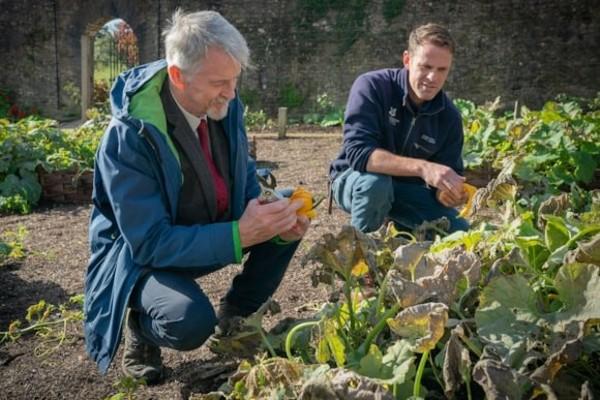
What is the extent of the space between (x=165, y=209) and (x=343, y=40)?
38.0 ft

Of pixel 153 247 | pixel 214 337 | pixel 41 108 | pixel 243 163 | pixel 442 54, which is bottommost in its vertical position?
pixel 41 108

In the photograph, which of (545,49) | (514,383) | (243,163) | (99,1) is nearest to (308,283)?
(243,163)

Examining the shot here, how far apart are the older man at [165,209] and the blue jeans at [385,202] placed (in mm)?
879

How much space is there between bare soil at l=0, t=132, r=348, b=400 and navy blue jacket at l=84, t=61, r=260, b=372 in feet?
A: 0.91

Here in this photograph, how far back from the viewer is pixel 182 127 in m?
2.39

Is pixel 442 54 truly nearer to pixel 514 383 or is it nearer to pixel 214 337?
pixel 214 337

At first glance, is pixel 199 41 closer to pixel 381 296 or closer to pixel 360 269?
pixel 360 269

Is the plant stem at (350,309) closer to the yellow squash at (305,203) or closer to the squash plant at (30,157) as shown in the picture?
the yellow squash at (305,203)

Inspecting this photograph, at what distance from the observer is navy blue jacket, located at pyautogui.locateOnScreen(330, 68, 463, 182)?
349 cm

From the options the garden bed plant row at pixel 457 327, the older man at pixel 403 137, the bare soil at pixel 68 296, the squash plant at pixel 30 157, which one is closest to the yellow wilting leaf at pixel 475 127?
the bare soil at pixel 68 296

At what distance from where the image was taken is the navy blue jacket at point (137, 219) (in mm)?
2227

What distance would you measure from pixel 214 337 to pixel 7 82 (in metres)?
14.2

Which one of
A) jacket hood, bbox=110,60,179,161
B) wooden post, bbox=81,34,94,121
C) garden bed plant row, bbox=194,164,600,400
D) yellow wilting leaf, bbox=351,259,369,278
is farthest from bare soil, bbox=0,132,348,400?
wooden post, bbox=81,34,94,121

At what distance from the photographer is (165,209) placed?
2326mm
